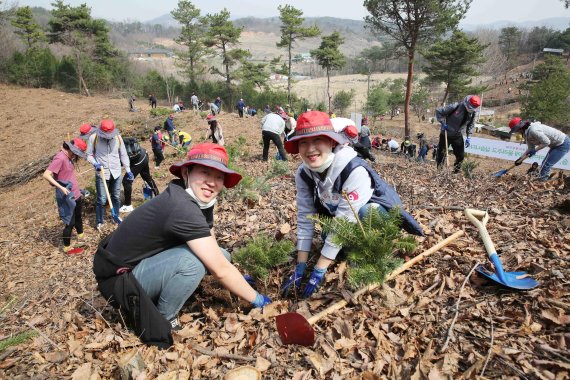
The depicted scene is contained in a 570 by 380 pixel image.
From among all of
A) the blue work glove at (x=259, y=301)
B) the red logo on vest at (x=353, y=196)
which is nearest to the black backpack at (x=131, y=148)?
the blue work glove at (x=259, y=301)

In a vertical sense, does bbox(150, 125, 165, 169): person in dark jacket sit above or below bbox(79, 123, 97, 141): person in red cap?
below

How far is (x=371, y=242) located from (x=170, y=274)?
55.6 inches

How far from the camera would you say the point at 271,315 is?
2547 millimetres

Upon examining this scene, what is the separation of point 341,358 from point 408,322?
55cm

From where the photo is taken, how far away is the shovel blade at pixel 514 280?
7.66 feet

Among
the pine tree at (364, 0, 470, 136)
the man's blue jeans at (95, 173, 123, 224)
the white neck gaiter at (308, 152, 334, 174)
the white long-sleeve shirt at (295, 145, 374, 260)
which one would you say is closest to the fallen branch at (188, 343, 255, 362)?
the white long-sleeve shirt at (295, 145, 374, 260)

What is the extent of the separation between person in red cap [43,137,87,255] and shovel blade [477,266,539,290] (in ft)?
19.3

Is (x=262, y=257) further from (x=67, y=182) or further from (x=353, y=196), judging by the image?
(x=67, y=182)

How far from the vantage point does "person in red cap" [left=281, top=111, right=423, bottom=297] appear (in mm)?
2545

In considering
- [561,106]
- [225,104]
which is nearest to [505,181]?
[561,106]

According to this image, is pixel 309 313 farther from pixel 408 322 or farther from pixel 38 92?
pixel 38 92

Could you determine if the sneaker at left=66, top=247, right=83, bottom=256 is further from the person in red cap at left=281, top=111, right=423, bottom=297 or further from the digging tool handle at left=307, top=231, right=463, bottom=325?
the digging tool handle at left=307, top=231, right=463, bottom=325

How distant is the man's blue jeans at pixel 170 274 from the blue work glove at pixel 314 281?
0.83 m

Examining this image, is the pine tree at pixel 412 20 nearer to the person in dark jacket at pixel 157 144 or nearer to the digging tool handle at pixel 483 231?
the person in dark jacket at pixel 157 144
